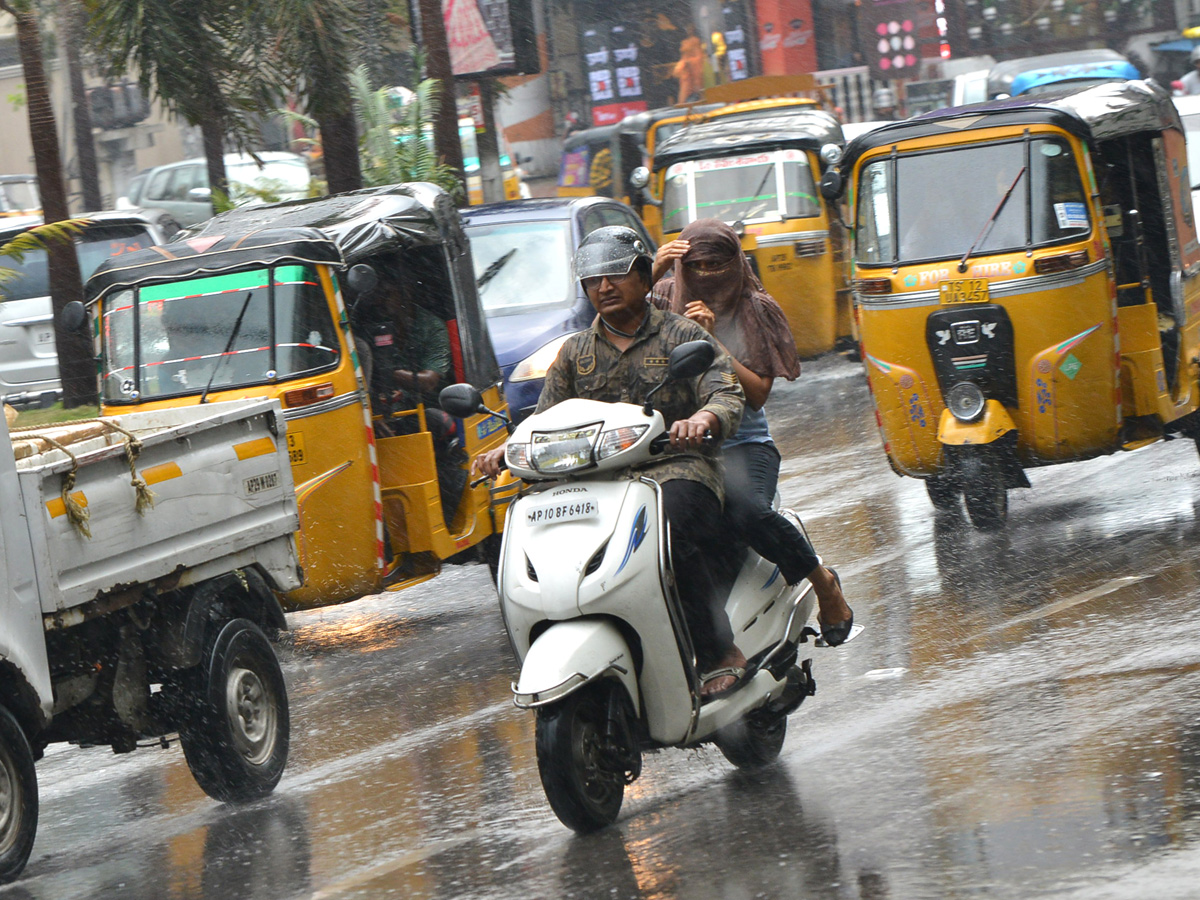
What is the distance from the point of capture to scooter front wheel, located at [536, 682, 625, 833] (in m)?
4.86

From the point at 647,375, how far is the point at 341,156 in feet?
32.8

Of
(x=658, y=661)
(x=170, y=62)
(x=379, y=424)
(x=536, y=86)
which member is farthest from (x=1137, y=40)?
(x=658, y=661)

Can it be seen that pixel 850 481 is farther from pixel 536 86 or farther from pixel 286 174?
pixel 536 86

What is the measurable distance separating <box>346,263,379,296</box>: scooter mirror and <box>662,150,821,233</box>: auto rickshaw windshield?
334 inches

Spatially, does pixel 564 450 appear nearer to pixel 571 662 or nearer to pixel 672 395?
pixel 672 395

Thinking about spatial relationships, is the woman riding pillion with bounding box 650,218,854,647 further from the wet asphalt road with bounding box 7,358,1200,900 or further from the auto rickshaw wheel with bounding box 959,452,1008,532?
the auto rickshaw wheel with bounding box 959,452,1008,532

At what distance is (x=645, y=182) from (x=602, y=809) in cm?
1271

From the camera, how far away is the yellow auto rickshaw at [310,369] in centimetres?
830

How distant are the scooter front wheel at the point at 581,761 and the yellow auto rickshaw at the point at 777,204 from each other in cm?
1085

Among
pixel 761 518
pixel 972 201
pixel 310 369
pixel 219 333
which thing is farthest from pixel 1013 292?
pixel 219 333

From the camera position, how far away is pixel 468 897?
471 cm

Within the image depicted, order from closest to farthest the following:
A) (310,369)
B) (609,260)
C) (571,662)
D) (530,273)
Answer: (571,662) < (609,260) < (310,369) < (530,273)

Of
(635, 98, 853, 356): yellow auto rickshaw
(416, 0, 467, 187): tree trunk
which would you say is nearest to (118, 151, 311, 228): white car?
(416, 0, 467, 187): tree trunk

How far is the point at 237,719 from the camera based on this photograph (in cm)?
635
